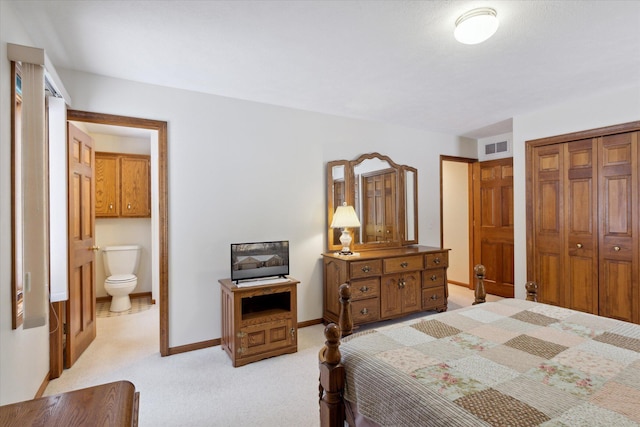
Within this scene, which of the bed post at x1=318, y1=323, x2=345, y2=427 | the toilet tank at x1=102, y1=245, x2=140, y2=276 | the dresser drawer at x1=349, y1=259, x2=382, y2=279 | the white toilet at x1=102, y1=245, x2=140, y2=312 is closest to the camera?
the bed post at x1=318, y1=323, x2=345, y2=427

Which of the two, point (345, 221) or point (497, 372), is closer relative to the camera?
point (497, 372)

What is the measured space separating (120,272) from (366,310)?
3.50 m

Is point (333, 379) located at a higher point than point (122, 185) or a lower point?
lower

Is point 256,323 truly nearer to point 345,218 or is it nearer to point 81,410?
point 345,218

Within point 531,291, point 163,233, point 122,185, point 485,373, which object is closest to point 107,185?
point 122,185

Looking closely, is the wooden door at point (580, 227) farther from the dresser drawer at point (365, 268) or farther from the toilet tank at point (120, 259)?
the toilet tank at point (120, 259)

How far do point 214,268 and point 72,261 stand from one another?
1.16 m

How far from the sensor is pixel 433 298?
3.99m

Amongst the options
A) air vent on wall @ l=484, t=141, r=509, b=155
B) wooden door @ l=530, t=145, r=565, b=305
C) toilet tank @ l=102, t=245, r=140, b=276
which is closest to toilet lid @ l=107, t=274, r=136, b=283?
toilet tank @ l=102, t=245, r=140, b=276

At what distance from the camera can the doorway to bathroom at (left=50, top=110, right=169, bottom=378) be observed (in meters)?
2.78

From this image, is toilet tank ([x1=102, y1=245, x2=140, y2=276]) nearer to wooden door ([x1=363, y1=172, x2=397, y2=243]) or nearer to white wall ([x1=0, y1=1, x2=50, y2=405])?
white wall ([x1=0, y1=1, x2=50, y2=405])

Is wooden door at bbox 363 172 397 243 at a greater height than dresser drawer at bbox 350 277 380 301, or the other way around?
wooden door at bbox 363 172 397 243

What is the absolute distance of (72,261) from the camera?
2771 millimetres

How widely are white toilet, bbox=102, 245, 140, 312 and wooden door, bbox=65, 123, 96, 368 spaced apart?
2.82ft
